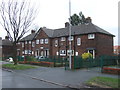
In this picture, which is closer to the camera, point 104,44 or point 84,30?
point 104,44

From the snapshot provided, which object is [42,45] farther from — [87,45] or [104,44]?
[104,44]

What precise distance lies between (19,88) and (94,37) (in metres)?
24.1

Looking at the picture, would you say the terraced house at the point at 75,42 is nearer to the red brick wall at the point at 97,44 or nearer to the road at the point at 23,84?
the red brick wall at the point at 97,44

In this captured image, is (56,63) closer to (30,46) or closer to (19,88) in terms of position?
(19,88)

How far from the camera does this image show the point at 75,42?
34500 millimetres

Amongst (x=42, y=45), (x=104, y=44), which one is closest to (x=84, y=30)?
(x=104, y=44)

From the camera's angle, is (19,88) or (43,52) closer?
(19,88)

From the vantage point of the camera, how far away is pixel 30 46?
4666 cm

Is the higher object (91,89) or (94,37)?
(94,37)

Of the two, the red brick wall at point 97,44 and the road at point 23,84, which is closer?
the road at point 23,84

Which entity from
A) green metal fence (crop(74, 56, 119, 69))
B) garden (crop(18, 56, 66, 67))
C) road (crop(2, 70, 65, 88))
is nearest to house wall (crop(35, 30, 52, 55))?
garden (crop(18, 56, 66, 67))

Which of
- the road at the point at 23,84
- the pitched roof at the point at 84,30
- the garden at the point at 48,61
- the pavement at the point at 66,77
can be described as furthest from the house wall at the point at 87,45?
the road at the point at 23,84

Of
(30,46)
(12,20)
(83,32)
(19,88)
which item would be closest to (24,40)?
(30,46)

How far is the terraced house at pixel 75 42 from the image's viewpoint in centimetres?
3103
